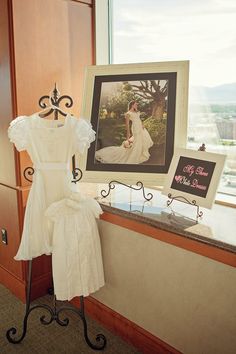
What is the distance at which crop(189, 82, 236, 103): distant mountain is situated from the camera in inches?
76.4

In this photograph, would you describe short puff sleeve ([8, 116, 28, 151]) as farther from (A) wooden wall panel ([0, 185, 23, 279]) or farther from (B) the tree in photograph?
(B) the tree in photograph

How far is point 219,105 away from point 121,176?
2.36 ft

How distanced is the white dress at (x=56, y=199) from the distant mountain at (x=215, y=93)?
0.73 m

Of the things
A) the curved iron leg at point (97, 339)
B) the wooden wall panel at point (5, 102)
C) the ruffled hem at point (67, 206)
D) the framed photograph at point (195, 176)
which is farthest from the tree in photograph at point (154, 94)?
the curved iron leg at point (97, 339)

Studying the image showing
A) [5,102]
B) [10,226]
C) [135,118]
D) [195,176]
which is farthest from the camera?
[10,226]

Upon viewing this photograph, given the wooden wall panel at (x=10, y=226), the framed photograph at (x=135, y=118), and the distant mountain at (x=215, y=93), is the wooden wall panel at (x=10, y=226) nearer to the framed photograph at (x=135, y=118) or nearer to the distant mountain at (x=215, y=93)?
the framed photograph at (x=135, y=118)

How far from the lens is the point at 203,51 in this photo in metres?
2.04

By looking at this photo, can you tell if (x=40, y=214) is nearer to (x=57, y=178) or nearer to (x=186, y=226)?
(x=57, y=178)

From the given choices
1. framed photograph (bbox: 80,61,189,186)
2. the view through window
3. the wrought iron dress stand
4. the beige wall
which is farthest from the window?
the wrought iron dress stand

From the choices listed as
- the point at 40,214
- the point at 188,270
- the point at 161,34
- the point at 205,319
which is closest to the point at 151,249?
the point at 188,270

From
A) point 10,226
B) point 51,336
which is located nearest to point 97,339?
point 51,336

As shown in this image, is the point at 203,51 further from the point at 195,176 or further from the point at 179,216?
the point at 179,216

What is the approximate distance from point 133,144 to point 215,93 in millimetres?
581

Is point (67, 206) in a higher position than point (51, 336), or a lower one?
higher
